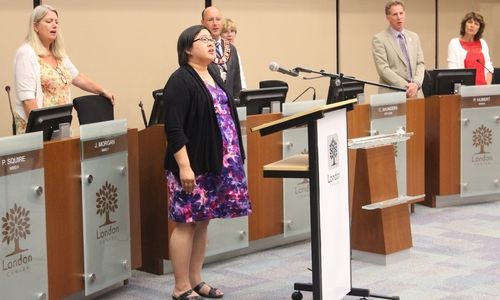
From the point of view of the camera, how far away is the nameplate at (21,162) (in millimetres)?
3131

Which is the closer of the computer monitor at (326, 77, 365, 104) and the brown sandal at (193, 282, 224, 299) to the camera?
the brown sandal at (193, 282, 224, 299)

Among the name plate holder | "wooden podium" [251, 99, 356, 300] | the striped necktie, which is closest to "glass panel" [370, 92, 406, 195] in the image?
the striped necktie

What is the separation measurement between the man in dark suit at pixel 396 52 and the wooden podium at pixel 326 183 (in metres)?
2.84

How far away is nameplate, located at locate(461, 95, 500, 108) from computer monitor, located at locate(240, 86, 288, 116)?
1.78 meters

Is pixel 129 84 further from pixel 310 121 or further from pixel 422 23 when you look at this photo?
pixel 422 23

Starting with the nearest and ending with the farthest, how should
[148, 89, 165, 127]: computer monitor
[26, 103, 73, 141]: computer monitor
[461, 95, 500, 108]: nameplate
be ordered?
[26, 103, 73, 141]: computer monitor
[148, 89, 165, 127]: computer monitor
[461, 95, 500, 108]: nameplate

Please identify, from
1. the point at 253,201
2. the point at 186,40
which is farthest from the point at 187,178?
the point at 253,201

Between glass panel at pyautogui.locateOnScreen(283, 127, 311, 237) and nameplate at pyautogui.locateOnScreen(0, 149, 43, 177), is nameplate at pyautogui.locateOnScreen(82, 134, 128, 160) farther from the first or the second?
glass panel at pyautogui.locateOnScreen(283, 127, 311, 237)

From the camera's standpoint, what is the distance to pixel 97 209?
12.4ft

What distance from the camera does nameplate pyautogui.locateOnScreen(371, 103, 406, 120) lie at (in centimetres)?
526

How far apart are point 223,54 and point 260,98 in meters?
0.74

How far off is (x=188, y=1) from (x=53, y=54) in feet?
9.12

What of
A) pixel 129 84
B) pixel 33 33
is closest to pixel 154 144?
pixel 33 33

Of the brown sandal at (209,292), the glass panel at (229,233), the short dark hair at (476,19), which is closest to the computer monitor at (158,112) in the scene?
the glass panel at (229,233)
